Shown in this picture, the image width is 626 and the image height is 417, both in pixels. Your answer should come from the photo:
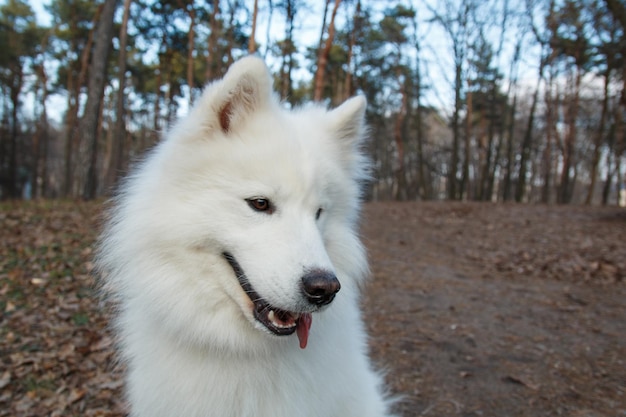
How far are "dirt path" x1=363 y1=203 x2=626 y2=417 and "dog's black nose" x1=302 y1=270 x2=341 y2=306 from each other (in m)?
1.59

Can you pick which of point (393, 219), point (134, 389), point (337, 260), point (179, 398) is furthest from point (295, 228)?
point (393, 219)

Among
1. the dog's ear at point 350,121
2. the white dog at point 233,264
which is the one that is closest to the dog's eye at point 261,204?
the white dog at point 233,264

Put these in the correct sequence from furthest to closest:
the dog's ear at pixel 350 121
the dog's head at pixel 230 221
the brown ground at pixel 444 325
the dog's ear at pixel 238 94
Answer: the brown ground at pixel 444 325 → the dog's ear at pixel 350 121 → the dog's ear at pixel 238 94 → the dog's head at pixel 230 221

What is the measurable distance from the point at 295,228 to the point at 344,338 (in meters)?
0.69

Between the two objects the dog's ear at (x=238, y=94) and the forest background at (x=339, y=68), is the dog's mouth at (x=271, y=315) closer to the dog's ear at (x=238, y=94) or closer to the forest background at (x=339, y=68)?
the dog's ear at (x=238, y=94)

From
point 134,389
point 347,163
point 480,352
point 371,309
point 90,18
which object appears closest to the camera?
point 134,389

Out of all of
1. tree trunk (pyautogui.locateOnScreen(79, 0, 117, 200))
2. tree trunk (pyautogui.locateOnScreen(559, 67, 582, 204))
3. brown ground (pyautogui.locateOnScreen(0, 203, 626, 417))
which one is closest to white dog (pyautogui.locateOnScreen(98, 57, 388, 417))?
brown ground (pyautogui.locateOnScreen(0, 203, 626, 417))

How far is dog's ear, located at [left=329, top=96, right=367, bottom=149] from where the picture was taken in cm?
218

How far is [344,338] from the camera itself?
2100 millimetres

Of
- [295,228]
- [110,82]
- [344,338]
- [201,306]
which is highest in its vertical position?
[110,82]

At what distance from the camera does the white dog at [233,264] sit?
176cm

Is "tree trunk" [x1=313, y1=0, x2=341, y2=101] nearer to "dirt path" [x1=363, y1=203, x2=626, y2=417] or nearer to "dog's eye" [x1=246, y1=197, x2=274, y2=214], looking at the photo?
"dirt path" [x1=363, y1=203, x2=626, y2=417]

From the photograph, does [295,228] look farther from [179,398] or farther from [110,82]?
[110,82]

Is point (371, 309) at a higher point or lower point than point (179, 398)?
lower
